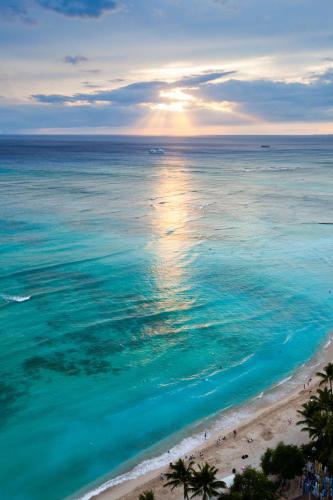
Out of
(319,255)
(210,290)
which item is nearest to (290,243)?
(319,255)

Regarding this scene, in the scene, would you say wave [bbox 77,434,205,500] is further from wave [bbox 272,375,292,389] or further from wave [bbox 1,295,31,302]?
wave [bbox 1,295,31,302]

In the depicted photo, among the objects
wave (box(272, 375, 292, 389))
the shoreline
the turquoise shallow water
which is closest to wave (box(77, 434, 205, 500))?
the shoreline

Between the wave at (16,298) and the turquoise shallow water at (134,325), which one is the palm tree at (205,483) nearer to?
the turquoise shallow water at (134,325)

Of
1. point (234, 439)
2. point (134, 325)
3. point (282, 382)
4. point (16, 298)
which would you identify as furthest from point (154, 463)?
point (16, 298)

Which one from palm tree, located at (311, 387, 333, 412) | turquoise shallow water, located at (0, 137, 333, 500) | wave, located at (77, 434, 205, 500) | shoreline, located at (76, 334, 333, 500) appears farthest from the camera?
turquoise shallow water, located at (0, 137, 333, 500)

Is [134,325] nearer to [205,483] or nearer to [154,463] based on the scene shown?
[154,463]
